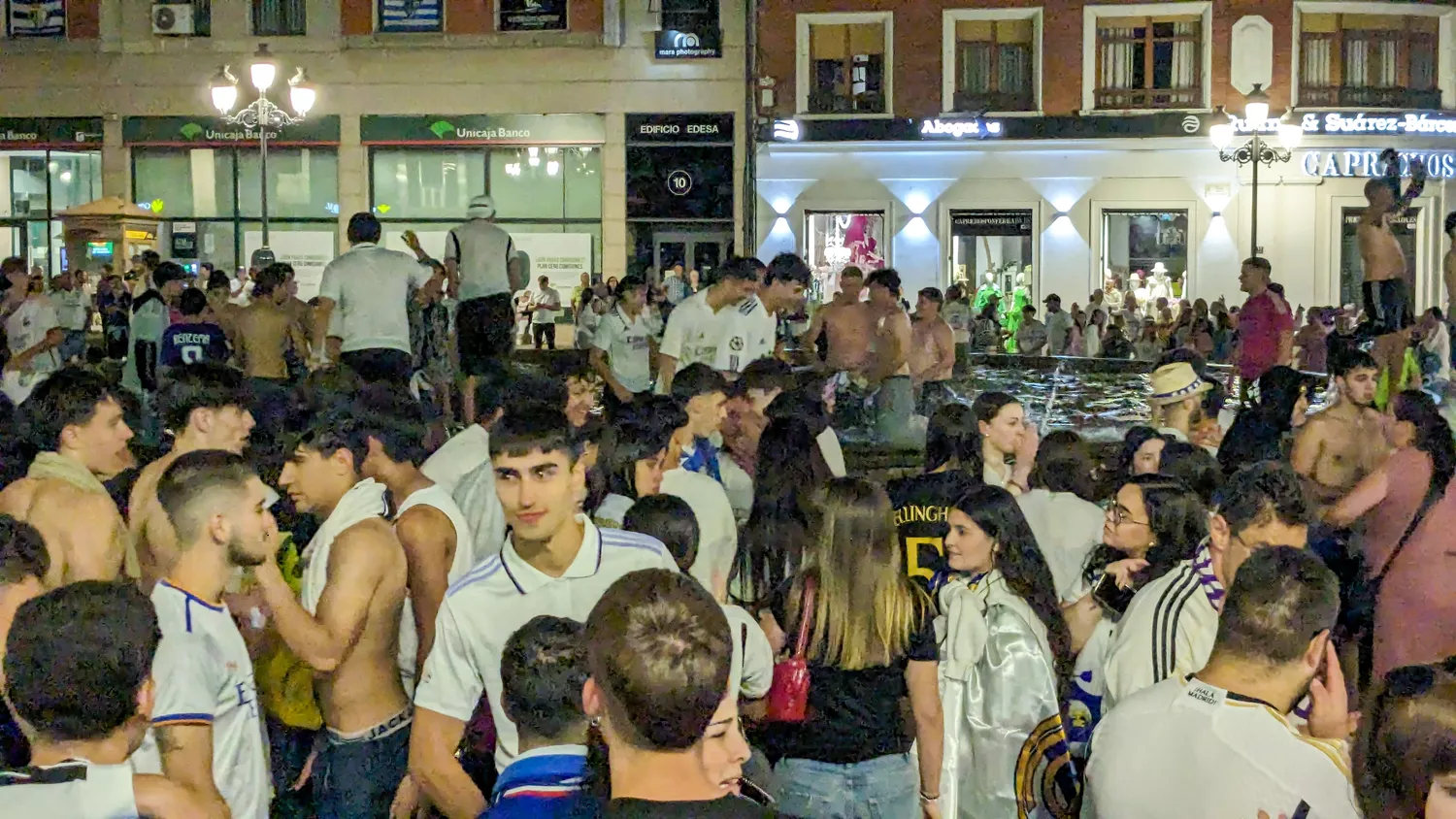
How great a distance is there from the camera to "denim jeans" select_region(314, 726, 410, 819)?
457cm

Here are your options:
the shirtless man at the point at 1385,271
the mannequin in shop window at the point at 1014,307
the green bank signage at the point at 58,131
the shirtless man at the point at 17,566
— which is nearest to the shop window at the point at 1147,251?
the mannequin in shop window at the point at 1014,307

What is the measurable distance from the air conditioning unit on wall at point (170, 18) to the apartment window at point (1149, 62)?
1789 centimetres

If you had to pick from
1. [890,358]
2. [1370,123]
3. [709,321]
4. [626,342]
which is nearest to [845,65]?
[1370,123]

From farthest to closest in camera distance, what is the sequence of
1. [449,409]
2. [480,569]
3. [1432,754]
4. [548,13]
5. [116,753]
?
1. [548,13]
2. [449,409]
3. [480,569]
4. [116,753]
5. [1432,754]

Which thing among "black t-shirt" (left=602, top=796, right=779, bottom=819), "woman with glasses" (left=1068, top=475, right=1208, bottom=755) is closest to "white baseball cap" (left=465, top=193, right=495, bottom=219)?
"woman with glasses" (left=1068, top=475, right=1208, bottom=755)

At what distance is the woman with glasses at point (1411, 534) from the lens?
5.54m

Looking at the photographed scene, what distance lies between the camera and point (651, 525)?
4.88 metres

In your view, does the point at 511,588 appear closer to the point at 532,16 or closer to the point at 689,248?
the point at 689,248

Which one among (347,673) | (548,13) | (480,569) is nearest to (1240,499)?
(480,569)

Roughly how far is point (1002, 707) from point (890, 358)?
7839mm

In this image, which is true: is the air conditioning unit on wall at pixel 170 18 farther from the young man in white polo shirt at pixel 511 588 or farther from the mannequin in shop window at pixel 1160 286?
the young man in white polo shirt at pixel 511 588

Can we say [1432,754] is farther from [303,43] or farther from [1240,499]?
[303,43]

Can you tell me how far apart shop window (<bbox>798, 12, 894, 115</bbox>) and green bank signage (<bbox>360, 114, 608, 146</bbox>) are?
4.58m

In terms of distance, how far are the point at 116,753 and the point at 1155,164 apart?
97.7 feet
